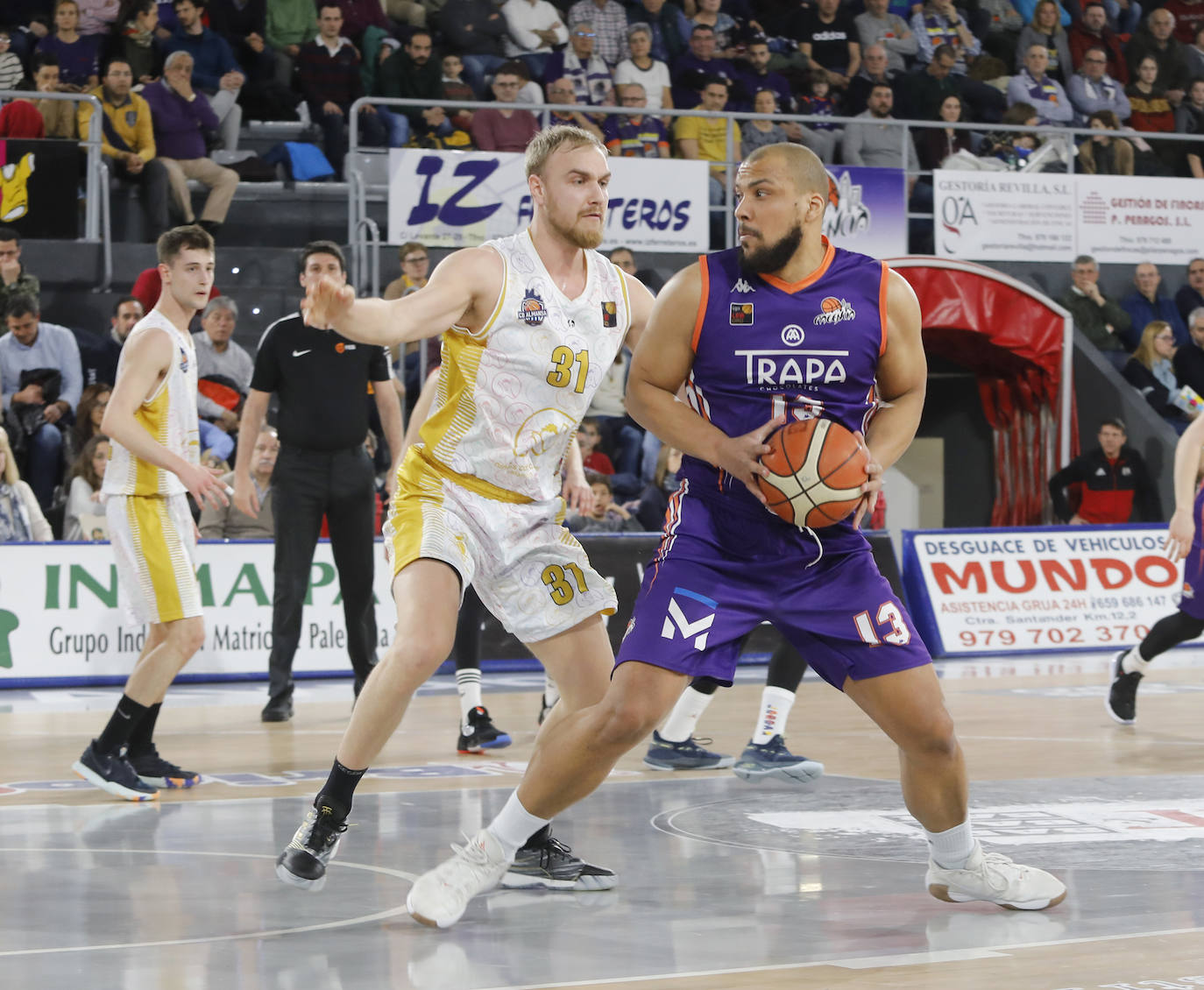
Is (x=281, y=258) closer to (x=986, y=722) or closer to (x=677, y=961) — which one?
(x=986, y=722)

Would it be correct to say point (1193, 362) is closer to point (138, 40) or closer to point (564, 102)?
point (564, 102)

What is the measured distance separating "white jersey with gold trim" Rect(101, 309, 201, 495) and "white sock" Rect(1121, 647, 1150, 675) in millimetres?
5205

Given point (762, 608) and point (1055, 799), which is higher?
point (762, 608)

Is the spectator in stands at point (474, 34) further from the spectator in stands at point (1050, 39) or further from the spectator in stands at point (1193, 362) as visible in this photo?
the spectator in stands at point (1193, 362)

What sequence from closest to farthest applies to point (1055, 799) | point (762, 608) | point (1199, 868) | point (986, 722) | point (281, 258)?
point (762, 608) → point (1199, 868) → point (1055, 799) → point (986, 722) → point (281, 258)

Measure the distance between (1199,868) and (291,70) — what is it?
13.5 m

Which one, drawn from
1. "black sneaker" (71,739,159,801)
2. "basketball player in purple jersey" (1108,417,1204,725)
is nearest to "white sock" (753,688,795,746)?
"basketball player in purple jersey" (1108,417,1204,725)

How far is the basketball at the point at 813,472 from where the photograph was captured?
179 inches

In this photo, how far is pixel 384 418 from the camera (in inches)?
354

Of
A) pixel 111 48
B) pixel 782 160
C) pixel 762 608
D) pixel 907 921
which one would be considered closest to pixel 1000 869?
pixel 907 921

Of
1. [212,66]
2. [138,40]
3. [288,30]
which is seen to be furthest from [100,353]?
[288,30]

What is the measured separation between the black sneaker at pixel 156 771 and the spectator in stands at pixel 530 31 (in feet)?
38.8

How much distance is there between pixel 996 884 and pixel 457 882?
1.50 m

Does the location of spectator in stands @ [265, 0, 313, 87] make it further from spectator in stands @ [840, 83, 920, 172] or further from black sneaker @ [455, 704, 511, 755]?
black sneaker @ [455, 704, 511, 755]
